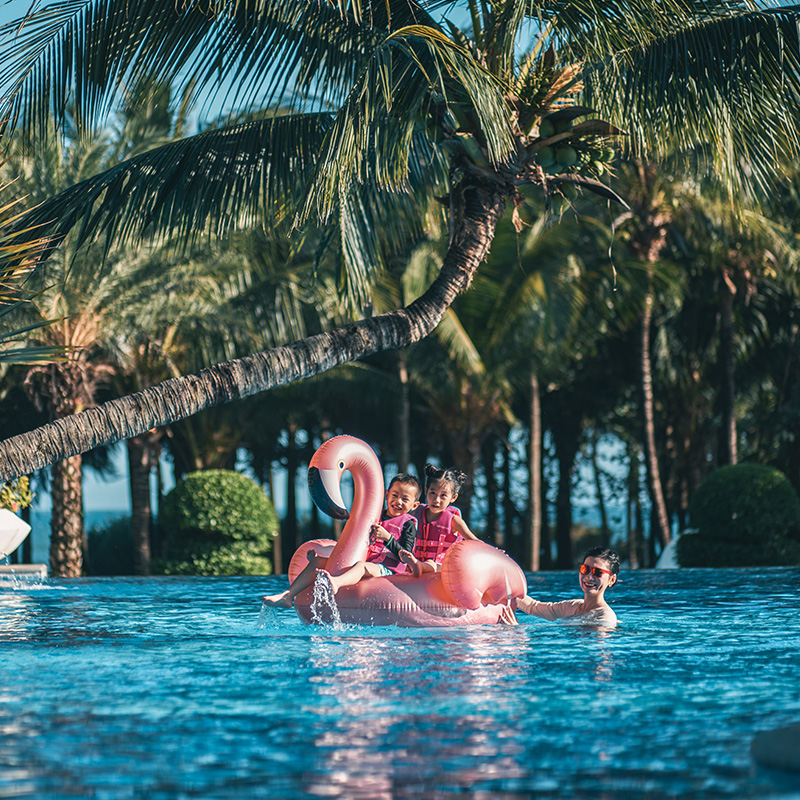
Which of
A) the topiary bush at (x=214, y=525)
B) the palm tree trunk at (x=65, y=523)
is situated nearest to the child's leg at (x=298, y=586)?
the palm tree trunk at (x=65, y=523)

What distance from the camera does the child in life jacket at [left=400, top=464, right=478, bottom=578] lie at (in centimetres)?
785

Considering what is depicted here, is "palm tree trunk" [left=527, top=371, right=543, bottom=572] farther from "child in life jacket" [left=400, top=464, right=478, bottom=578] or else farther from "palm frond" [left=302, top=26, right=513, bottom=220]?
"palm frond" [left=302, top=26, right=513, bottom=220]

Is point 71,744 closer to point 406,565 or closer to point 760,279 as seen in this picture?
point 406,565

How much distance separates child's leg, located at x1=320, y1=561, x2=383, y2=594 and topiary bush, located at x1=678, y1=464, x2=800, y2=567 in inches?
381

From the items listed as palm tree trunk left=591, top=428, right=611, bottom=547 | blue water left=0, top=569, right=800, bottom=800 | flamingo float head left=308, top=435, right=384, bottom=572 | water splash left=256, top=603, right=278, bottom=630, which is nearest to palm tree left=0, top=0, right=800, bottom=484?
flamingo float head left=308, top=435, right=384, bottom=572

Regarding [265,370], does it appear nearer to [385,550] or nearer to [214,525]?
[385,550]

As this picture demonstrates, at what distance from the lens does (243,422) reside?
22781mm

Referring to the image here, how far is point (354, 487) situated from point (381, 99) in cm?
285

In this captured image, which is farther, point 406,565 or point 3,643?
point 406,565

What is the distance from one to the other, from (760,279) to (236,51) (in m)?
16.1

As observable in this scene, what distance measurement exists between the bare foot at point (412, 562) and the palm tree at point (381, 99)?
1.67 m

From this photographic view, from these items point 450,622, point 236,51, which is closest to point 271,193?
point 236,51

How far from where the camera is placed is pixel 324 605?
24.9 feet

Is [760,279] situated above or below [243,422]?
above
